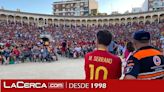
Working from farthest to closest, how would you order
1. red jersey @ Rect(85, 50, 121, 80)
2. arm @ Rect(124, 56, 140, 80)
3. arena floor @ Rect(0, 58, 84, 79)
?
arena floor @ Rect(0, 58, 84, 79) < red jersey @ Rect(85, 50, 121, 80) < arm @ Rect(124, 56, 140, 80)

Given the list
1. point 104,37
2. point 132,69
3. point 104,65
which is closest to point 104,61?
point 104,65

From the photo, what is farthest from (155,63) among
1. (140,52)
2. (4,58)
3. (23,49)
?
(23,49)

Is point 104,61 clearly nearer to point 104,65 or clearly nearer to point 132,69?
point 104,65

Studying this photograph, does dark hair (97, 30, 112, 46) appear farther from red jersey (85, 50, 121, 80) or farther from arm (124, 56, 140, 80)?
arm (124, 56, 140, 80)

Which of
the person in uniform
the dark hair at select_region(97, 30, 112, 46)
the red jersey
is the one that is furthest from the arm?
the dark hair at select_region(97, 30, 112, 46)

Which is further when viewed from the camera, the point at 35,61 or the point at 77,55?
the point at 77,55

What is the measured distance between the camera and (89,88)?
2707 mm

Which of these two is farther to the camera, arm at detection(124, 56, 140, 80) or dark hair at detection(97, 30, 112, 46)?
dark hair at detection(97, 30, 112, 46)

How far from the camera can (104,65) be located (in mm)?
3969

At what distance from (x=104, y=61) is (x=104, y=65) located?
0.05 meters

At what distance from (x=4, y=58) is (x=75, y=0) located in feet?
306

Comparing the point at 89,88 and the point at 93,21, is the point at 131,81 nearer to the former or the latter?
the point at 89,88

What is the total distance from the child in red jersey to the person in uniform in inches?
19.6

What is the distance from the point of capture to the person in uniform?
133 inches
